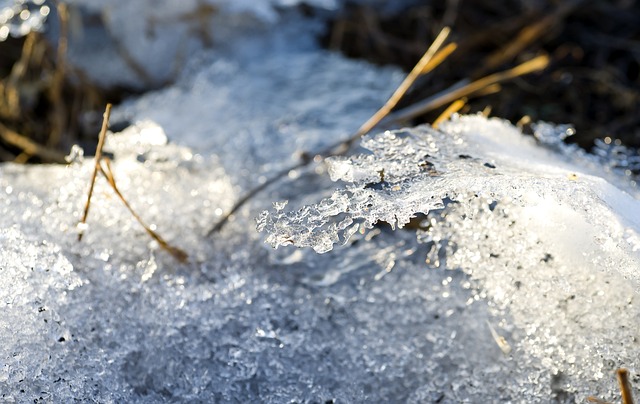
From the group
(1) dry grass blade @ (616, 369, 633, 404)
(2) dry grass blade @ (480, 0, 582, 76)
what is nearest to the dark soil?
(2) dry grass blade @ (480, 0, 582, 76)

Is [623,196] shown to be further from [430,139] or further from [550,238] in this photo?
[430,139]

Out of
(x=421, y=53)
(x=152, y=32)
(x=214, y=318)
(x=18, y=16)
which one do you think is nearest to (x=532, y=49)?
(x=421, y=53)

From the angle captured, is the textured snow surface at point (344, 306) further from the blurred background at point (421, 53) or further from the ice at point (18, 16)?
the ice at point (18, 16)

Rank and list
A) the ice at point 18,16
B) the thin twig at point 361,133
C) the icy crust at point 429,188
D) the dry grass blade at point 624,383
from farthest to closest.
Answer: the ice at point 18,16, the thin twig at point 361,133, the icy crust at point 429,188, the dry grass blade at point 624,383

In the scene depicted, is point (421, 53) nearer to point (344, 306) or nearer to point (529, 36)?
point (529, 36)

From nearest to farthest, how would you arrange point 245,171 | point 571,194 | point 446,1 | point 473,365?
point 571,194 < point 473,365 < point 245,171 < point 446,1

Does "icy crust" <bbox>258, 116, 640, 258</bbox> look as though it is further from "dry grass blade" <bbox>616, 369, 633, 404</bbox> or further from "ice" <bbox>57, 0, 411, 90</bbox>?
"ice" <bbox>57, 0, 411, 90</bbox>

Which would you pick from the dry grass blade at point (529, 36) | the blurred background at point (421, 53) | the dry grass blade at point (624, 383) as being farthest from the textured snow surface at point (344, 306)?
the dry grass blade at point (529, 36)

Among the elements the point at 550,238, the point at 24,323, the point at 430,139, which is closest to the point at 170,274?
the point at 24,323
